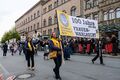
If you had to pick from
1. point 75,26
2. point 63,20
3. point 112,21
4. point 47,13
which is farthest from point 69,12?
point 63,20

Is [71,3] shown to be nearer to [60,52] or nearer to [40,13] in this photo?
[40,13]

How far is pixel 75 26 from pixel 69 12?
35.1m

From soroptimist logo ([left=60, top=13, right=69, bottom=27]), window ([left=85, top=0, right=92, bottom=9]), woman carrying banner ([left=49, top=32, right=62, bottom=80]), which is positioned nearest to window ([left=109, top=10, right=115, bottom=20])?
window ([left=85, top=0, right=92, bottom=9])

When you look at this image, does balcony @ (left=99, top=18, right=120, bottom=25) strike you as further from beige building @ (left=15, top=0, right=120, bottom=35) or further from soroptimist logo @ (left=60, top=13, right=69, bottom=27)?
soroptimist logo @ (left=60, top=13, right=69, bottom=27)

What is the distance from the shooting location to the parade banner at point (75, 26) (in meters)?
12.0

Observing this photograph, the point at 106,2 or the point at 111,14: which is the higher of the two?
the point at 106,2

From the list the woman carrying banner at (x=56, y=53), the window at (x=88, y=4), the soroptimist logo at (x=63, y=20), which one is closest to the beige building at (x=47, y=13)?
the window at (x=88, y=4)

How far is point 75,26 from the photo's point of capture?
49.1ft

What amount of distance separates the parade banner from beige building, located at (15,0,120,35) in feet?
53.4

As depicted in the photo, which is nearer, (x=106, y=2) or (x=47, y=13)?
(x=106, y=2)

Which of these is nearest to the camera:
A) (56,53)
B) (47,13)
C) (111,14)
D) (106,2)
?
(56,53)

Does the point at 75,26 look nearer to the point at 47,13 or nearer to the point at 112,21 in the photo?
the point at 112,21

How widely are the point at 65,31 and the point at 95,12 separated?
28090 mm

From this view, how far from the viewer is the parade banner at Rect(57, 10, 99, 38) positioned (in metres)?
12.0
